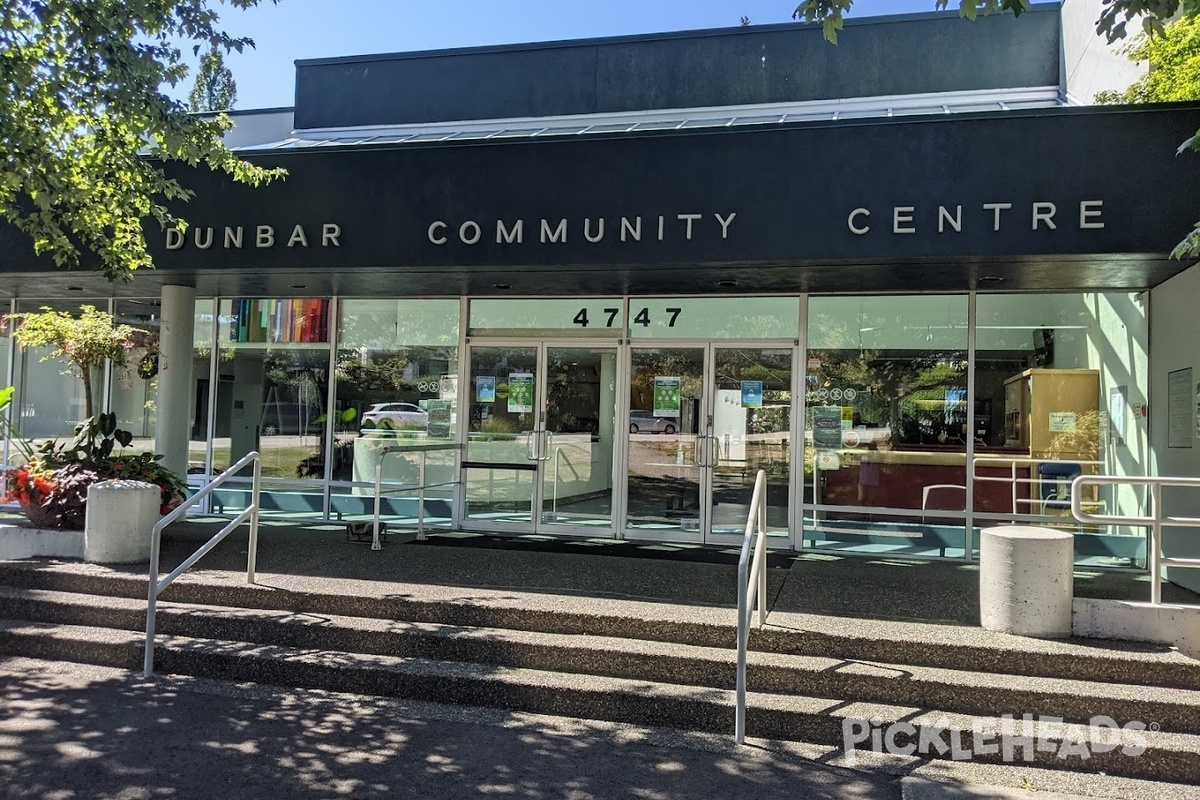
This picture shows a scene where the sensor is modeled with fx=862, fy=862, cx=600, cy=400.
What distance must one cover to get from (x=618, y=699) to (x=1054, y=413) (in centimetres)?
590

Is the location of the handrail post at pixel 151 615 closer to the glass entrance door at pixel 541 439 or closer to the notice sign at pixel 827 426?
the glass entrance door at pixel 541 439

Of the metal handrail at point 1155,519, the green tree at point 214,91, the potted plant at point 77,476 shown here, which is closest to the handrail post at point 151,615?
the potted plant at point 77,476

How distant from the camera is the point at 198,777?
4105 millimetres

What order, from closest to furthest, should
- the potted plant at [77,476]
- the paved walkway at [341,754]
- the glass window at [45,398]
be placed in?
the paved walkway at [341,754]
the potted plant at [77,476]
the glass window at [45,398]

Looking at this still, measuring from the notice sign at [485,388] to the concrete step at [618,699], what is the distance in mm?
4326

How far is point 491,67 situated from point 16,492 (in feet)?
24.3

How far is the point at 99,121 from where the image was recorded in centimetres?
728

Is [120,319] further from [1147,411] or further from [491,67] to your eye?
[1147,411]

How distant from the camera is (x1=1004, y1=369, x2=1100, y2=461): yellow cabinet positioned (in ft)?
27.9

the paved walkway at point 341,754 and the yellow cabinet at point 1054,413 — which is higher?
the yellow cabinet at point 1054,413

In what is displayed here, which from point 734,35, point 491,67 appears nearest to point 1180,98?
point 734,35

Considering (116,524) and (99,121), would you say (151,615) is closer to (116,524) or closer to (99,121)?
(116,524)

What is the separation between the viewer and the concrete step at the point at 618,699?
14.6ft

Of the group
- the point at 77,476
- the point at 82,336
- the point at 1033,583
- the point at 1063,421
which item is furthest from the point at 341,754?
the point at 1063,421
